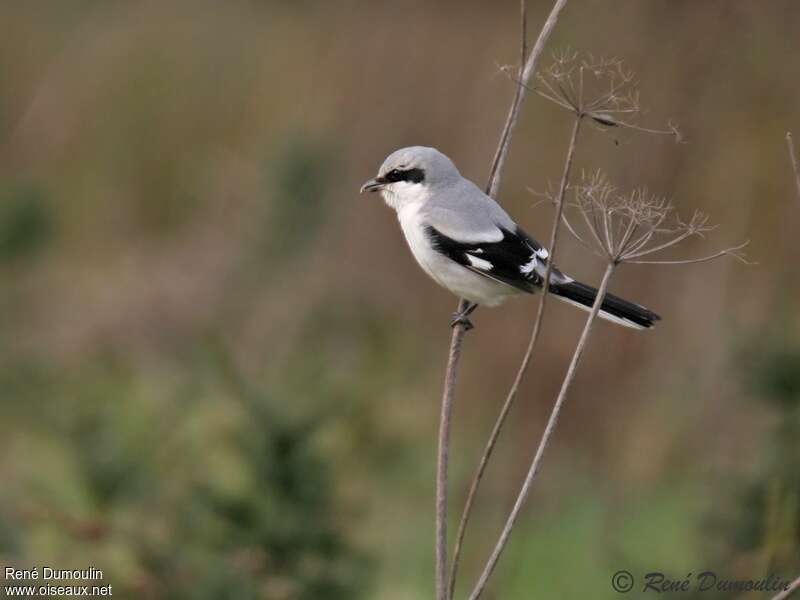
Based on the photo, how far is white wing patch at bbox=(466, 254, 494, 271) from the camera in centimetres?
295

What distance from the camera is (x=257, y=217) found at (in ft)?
21.7

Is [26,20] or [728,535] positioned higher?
[26,20]

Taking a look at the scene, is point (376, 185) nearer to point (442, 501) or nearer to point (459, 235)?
point (459, 235)

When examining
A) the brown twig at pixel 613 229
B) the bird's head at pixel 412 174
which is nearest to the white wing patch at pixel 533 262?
the bird's head at pixel 412 174

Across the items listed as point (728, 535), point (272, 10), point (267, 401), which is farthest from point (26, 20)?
point (728, 535)

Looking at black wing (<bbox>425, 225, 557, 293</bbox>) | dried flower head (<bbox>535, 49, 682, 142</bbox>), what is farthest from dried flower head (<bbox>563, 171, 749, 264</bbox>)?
black wing (<bbox>425, 225, 557, 293</bbox>)

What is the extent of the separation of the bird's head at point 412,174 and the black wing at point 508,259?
0.70 feet

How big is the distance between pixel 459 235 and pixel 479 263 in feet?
0.34

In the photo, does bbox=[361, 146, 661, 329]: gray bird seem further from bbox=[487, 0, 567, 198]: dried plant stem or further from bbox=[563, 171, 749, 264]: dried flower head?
bbox=[563, 171, 749, 264]: dried flower head

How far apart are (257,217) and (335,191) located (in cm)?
53

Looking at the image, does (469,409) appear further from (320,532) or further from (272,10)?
(272,10)

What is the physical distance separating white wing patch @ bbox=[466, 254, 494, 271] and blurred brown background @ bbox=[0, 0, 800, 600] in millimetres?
885

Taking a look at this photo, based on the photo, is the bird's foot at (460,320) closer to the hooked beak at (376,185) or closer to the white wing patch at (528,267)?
the white wing patch at (528,267)

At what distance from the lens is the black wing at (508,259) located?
2.93 m
